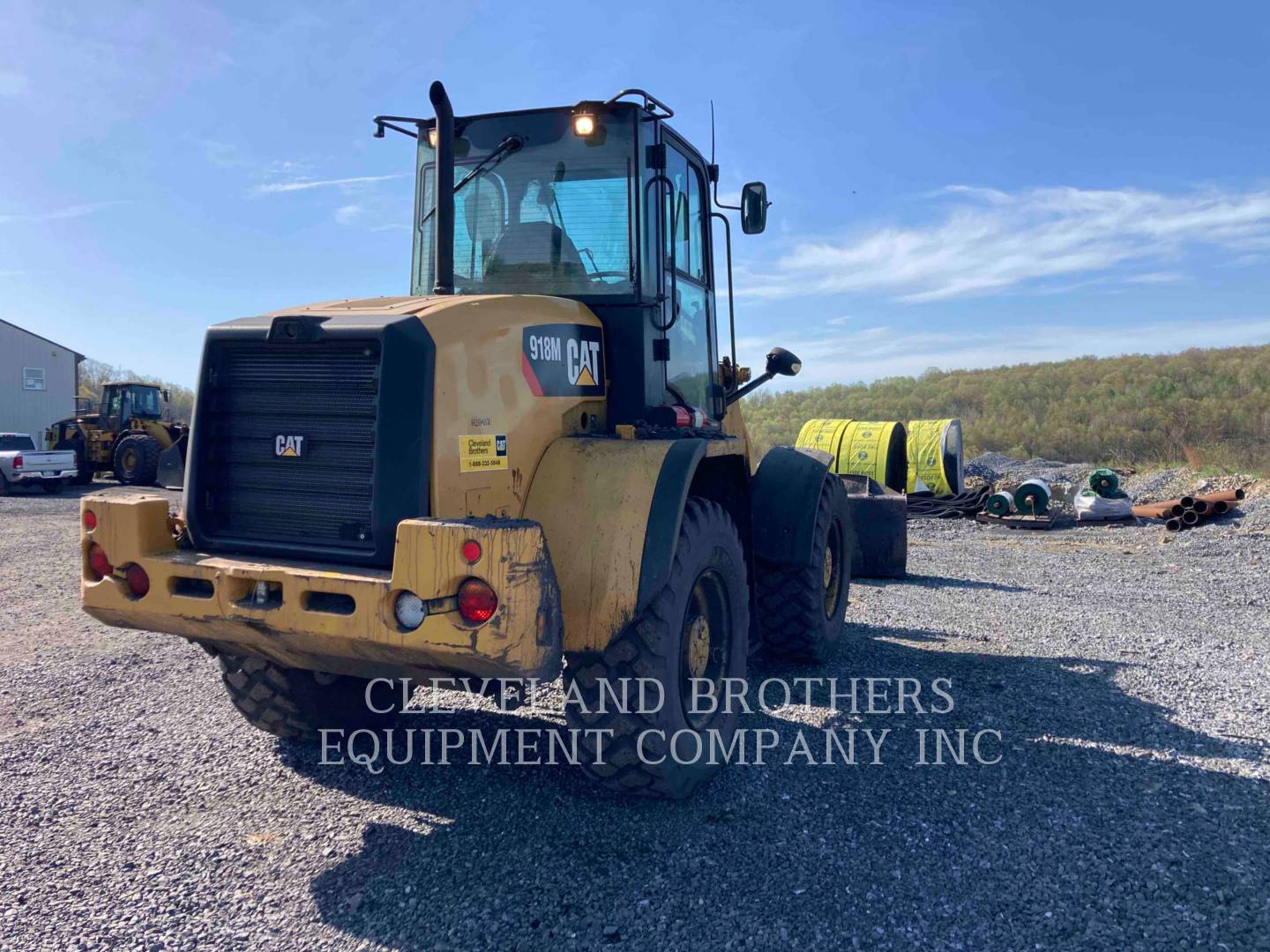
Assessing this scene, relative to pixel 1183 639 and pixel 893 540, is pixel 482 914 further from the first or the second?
pixel 893 540

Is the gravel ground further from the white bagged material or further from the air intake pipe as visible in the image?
the white bagged material

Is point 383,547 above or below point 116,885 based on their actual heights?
above

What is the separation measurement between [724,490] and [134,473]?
20364mm

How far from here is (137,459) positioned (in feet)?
69.9

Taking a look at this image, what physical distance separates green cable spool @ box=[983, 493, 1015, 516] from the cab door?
11.2 metres

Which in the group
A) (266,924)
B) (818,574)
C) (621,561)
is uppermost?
(621,561)

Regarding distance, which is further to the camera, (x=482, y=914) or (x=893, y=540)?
(x=893, y=540)

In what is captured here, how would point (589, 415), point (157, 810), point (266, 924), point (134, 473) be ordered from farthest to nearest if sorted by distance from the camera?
1. point (134, 473)
2. point (589, 415)
3. point (157, 810)
4. point (266, 924)

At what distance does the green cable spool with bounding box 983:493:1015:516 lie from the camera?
15531mm

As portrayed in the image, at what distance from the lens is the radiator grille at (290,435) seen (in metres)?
3.44

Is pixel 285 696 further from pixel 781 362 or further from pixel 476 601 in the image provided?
pixel 781 362

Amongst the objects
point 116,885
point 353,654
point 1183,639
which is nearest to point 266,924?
point 116,885

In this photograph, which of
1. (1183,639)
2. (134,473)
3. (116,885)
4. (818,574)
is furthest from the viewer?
(134,473)

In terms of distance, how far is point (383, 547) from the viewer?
3336mm
